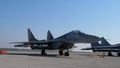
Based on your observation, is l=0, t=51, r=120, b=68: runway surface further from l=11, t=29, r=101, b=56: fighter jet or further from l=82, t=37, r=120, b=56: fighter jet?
l=82, t=37, r=120, b=56: fighter jet

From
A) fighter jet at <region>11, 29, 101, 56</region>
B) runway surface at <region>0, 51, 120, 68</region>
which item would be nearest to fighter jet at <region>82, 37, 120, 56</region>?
fighter jet at <region>11, 29, 101, 56</region>

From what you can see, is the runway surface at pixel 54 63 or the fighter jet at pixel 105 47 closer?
the runway surface at pixel 54 63

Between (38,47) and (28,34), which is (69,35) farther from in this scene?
(28,34)

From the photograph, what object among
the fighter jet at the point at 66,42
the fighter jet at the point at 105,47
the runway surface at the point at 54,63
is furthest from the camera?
the fighter jet at the point at 105,47

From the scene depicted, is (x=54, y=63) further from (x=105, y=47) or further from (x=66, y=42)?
(x=105, y=47)

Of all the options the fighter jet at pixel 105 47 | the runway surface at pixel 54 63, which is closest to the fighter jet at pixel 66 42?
the runway surface at pixel 54 63

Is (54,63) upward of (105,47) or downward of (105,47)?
downward

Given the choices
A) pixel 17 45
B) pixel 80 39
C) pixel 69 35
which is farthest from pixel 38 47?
pixel 80 39

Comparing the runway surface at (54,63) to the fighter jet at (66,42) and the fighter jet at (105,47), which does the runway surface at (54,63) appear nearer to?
the fighter jet at (66,42)

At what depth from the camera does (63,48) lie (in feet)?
104

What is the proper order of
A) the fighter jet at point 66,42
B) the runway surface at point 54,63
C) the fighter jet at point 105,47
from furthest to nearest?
the fighter jet at point 105,47
the fighter jet at point 66,42
the runway surface at point 54,63

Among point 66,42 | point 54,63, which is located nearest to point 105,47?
point 66,42

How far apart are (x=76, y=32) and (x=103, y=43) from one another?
21.0 m

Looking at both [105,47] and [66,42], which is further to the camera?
[105,47]
